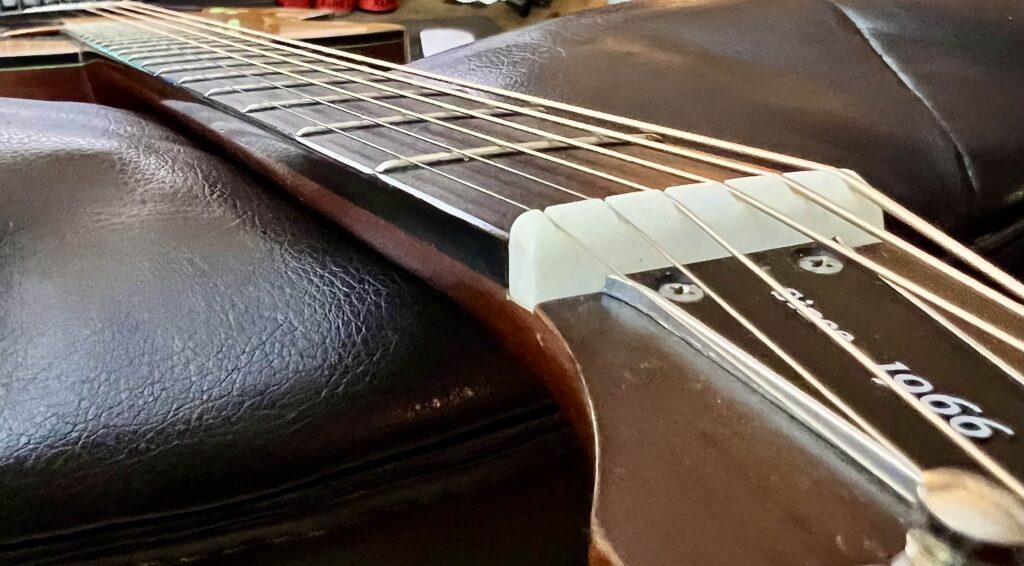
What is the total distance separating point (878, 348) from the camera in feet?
0.96

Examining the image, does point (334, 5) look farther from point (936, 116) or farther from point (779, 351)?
point (779, 351)

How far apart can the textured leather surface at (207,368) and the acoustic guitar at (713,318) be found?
39 millimetres

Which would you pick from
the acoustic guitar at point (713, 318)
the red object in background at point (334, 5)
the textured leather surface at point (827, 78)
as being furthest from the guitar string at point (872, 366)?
the red object in background at point (334, 5)

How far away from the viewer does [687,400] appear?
10.9 inches

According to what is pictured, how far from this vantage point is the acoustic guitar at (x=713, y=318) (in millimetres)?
230

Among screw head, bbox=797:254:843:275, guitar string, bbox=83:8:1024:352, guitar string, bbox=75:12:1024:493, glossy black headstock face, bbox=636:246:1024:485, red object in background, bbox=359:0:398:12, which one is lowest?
red object in background, bbox=359:0:398:12

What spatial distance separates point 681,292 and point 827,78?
1.41 ft

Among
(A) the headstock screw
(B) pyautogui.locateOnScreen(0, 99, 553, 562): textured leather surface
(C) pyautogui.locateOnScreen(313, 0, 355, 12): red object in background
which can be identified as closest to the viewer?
(A) the headstock screw

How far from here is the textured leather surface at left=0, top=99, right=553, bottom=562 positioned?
15.5 inches

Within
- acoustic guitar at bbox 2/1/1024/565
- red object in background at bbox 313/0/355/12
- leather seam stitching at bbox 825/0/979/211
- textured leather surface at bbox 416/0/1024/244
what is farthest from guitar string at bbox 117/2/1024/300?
red object in background at bbox 313/0/355/12

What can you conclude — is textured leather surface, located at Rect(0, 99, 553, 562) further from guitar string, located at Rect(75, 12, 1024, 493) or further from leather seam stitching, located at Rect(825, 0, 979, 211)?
leather seam stitching, located at Rect(825, 0, 979, 211)

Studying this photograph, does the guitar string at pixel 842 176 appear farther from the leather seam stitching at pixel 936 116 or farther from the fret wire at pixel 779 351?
the leather seam stitching at pixel 936 116

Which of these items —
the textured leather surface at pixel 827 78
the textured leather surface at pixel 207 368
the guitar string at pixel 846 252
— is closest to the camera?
the guitar string at pixel 846 252

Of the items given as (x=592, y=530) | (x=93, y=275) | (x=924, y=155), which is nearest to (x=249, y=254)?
(x=93, y=275)
